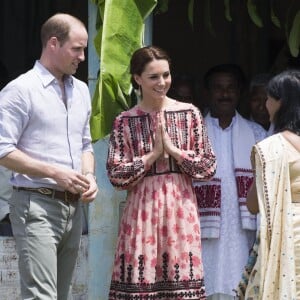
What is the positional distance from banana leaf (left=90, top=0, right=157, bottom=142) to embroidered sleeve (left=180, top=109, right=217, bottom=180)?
47 centimetres

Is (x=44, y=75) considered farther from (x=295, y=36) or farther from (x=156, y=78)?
(x=295, y=36)

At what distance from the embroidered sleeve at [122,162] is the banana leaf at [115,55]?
0.43ft

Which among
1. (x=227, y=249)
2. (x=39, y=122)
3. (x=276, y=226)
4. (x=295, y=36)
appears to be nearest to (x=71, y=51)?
(x=39, y=122)

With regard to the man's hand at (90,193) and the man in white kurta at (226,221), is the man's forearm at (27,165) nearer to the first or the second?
the man's hand at (90,193)

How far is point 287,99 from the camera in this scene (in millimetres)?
5223

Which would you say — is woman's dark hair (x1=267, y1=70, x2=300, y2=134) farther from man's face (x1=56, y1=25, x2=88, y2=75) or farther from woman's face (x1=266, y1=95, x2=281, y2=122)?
man's face (x1=56, y1=25, x2=88, y2=75)

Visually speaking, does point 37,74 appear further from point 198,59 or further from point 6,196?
point 198,59

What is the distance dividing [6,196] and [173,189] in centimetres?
167

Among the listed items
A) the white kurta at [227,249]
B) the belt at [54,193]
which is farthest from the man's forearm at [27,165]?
Answer: the white kurta at [227,249]

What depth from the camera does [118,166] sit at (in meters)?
5.75

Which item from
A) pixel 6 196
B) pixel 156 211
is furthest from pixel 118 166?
pixel 6 196

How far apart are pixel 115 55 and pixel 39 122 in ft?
2.98

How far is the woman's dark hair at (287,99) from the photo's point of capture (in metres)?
5.21

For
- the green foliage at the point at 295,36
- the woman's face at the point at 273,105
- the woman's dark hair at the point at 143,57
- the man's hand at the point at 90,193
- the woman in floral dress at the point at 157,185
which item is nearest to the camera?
the man's hand at the point at 90,193
